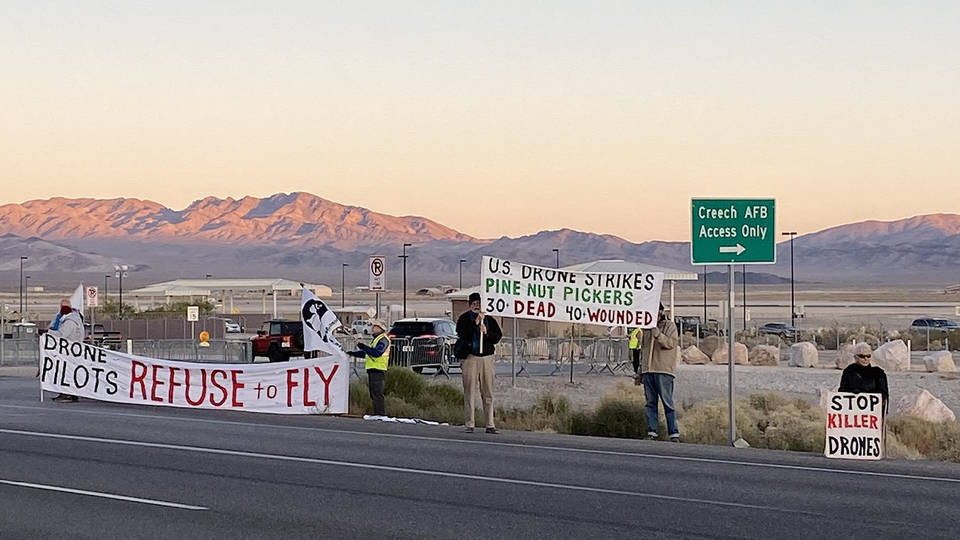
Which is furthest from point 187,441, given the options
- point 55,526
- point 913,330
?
point 913,330

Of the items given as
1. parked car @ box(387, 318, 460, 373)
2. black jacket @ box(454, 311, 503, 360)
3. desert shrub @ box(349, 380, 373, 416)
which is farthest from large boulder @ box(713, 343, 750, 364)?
black jacket @ box(454, 311, 503, 360)

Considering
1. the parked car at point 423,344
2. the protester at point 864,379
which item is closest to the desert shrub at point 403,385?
the parked car at point 423,344

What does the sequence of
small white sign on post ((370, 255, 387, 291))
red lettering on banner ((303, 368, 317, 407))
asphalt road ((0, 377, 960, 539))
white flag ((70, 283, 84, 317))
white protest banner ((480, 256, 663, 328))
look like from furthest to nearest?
small white sign on post ((370, 255, 387, 291))
white flag ((70, 283, 84, 317))
red lettering on banner ((303, 368, 317, 407))
white protest banner ((480, 256, 663, 328))
asphalt road ((0, 377, 960, 539))

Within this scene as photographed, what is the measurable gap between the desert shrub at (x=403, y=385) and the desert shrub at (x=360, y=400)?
61 cm

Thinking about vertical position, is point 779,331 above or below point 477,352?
above

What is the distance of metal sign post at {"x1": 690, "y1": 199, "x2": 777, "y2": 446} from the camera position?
18.9 meters

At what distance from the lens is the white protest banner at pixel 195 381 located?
2272cm

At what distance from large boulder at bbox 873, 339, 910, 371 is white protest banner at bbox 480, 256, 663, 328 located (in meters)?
28.2

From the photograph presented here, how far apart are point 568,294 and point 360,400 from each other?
4407 mm

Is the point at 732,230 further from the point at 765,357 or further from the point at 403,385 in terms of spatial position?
the point at 765,357

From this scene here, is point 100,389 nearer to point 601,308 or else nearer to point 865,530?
point 601,308

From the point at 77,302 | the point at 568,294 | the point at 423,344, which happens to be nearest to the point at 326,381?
the point at 568,294

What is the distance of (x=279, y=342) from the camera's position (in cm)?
4416

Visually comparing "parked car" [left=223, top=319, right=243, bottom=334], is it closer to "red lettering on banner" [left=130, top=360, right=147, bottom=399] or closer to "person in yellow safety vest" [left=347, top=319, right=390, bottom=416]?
"red lettering on banner" [left=130, top=360, right=147, bottom=399]
